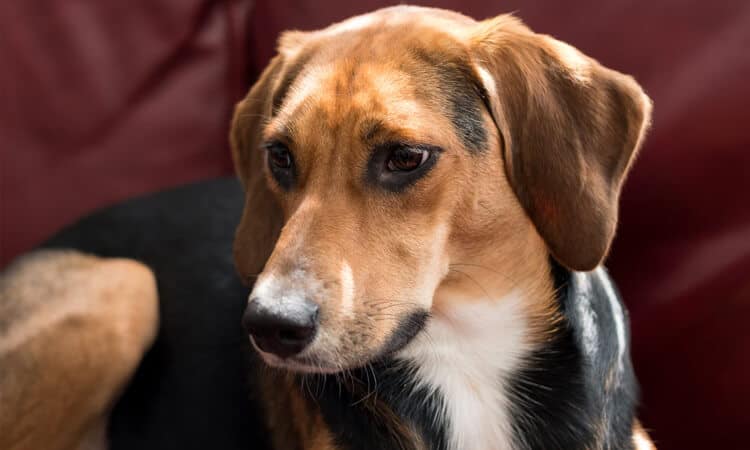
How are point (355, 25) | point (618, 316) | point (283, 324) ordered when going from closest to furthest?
point (283, 324), point (355, 25), point (618, 316)

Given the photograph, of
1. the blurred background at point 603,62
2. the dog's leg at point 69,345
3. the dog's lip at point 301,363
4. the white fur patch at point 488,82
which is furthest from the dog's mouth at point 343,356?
the blurred background at point 603,62

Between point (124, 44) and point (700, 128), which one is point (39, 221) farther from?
point (700, 128)

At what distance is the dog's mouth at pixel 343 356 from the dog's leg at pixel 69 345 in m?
0.68

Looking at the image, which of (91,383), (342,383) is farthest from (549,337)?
(91,383)

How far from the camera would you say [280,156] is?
5.90 feet

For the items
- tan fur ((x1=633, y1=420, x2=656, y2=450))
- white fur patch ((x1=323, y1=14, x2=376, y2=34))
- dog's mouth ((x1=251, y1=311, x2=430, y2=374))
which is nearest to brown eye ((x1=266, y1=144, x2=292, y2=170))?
white fur patch ((x1=323, y1=14, x2=376, y2=34))

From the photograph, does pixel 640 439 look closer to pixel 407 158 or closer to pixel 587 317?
pixel 587 317

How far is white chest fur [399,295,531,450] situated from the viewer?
186 cm

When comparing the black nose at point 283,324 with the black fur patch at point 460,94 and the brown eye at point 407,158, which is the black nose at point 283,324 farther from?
the black fur patch at point 460,94

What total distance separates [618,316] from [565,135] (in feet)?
1.56

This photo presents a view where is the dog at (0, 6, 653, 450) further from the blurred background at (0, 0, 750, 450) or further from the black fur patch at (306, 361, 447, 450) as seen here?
the blurred background at (0, 0, 750, 450)

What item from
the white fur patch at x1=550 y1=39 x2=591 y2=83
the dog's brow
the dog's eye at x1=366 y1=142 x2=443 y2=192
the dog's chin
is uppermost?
the white fur patch at x1=550 y1=39 x2=591 y2=83

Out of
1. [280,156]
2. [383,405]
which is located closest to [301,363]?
[383,405]

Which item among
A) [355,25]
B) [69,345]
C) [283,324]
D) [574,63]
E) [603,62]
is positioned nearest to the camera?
[283,324]
